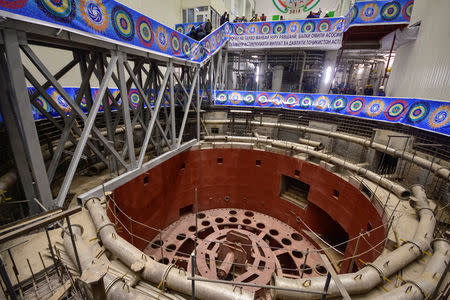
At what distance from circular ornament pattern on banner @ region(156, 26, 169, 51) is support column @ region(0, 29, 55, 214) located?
14.5ft

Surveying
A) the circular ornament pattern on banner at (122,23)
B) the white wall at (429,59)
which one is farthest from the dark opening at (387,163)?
the circular ornament pattern on banner at (122,23)

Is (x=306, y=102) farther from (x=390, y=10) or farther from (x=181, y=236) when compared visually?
(x=181, y=236)

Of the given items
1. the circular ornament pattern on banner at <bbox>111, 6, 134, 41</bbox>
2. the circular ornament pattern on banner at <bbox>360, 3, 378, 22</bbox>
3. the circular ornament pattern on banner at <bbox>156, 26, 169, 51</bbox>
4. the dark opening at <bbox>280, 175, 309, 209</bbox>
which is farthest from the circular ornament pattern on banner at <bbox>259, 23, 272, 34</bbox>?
the circular ornament pattern on banner at <bbox>111, 6, 134, 41</bbox>

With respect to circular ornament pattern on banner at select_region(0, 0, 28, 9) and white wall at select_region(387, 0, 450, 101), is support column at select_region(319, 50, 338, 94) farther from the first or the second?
circular ornament pattern on banner at select_region(0, 0, 28, 9)

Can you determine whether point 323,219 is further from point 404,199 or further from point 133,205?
point 133,205

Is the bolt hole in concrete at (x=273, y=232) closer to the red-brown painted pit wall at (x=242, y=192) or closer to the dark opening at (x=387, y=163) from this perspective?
the red-brown painted pit wall at (x=242, y=192)

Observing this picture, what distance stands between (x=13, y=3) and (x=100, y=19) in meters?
1.92

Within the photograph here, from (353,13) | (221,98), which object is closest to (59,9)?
(221,98)

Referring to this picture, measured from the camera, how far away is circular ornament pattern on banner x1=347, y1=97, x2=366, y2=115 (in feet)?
38.8

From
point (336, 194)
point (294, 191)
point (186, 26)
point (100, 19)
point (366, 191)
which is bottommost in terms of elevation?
point (294, 191)

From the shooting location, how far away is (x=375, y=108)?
11.1 metres

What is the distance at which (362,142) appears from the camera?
10844 mm

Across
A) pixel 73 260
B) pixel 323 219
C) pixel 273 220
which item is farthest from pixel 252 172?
pixel 73 260

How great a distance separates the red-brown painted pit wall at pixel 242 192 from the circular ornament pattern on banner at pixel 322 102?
4.77m
